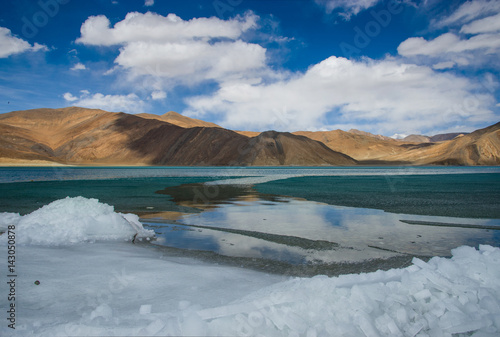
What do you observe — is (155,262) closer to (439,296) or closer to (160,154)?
(439,296)

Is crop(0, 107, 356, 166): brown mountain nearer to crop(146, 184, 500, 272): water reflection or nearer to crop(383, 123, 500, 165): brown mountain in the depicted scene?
crop(383, 123, 500, 165): brown mountain

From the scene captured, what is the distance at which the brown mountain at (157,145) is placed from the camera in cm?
14489

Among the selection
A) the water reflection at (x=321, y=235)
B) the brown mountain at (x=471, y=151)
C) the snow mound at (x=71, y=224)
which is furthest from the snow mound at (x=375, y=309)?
the brown mountain at (x=471, y=151)

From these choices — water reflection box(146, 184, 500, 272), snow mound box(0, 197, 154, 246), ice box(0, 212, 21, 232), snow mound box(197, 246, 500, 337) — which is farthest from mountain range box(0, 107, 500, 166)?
snow mound box(197, 246, 500, 337)

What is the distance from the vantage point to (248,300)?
391 cm

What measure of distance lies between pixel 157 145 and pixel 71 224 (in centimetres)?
15607

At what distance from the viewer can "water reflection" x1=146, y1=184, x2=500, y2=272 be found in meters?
7.44

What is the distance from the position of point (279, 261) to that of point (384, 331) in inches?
142

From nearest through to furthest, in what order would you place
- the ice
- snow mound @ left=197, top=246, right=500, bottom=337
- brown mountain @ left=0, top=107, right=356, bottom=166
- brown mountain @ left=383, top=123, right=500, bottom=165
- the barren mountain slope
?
1. snow mound @ left=197, top=246, right=500, bottom=337
2. the ice
3. brown mountain @ left=383, top=123, right=500, bottom=165
4. the barren mountain slope
5. brown mountain @ left=0, top=107, right=356, bottom=166

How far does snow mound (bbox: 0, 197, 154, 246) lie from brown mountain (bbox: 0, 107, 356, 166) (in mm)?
130256

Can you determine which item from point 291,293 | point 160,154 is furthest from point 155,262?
point 160,154

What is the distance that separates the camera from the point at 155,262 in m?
6.27

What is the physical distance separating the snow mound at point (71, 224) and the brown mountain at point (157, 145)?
13026 cm

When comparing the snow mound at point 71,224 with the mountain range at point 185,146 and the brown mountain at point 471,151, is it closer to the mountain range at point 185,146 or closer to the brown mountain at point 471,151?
the mountain range at point 185,146
